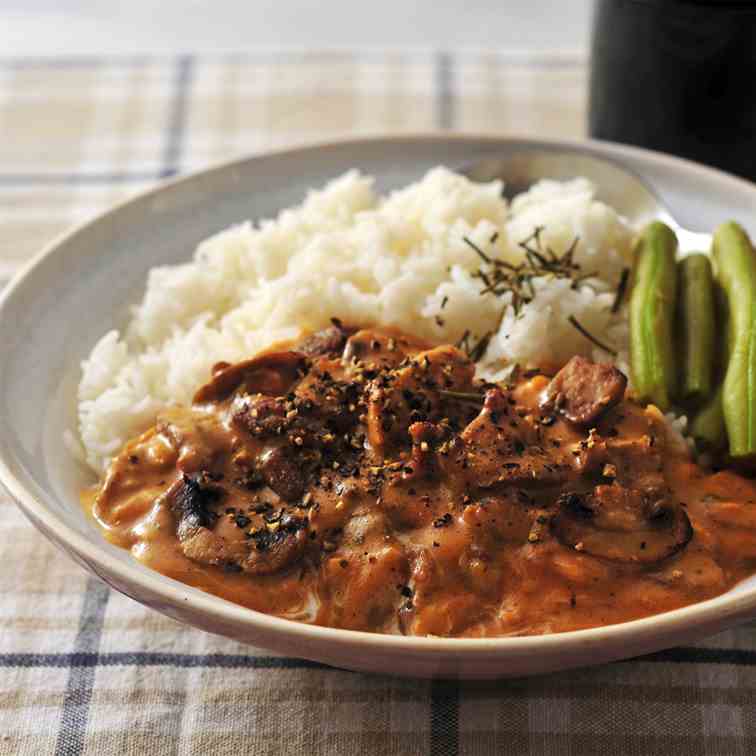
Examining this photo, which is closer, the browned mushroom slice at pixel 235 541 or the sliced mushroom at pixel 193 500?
the browned mushroom slice at pixel 235 541

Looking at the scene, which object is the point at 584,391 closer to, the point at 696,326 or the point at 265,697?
the point at 696,326

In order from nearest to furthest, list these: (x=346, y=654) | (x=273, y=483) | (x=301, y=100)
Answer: (x=346, y=654) → (x=273, y=483) → (x=301, y=100)

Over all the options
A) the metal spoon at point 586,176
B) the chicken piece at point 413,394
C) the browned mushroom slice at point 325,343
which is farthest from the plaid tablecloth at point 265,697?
the metal spoon at point 586,176

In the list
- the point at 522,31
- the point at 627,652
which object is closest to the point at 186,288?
the point at 627,652

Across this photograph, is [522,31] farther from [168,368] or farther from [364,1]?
[168,368]

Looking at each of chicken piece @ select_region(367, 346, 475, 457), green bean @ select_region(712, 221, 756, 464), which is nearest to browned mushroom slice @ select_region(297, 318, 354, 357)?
chicken piece @ select_region(367, 346, 475, 457)

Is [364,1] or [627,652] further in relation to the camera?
[364,1]

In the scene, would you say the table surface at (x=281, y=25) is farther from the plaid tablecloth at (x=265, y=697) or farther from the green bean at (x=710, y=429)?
the plaid tablecloth at (x=265, y=697)
